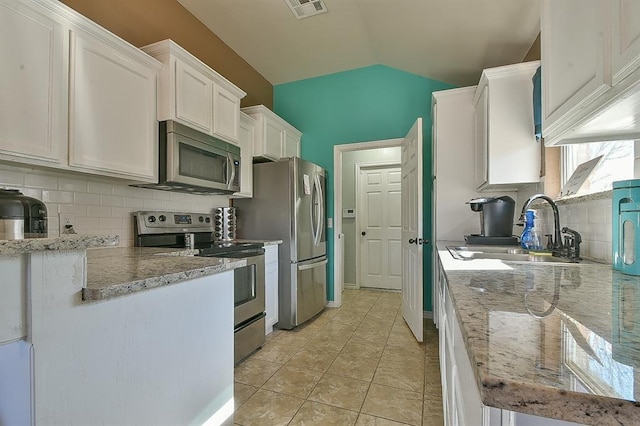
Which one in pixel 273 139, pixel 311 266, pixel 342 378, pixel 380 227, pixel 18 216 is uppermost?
pixel 273 139

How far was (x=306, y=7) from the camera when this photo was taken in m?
2.57

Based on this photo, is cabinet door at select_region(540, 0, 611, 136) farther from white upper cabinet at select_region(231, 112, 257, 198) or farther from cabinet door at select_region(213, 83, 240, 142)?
white upper cabinet at select_region(231, 112, 257, 198)

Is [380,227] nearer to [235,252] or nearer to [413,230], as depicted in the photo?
[413,230]

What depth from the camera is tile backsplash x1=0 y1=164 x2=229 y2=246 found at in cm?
152

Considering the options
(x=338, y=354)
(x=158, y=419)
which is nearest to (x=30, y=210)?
(x=158, y=419)

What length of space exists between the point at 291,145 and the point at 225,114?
1299mm

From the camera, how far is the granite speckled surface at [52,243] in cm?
61

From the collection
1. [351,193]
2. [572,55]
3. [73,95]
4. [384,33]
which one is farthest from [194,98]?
[351,193]

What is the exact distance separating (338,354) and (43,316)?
2.14 meters

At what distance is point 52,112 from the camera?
1.38m

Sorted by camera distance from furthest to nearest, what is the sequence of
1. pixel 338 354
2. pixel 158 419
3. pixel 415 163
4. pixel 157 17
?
1. pixel 415 163
2. pixel 338 354
3. pixel 157 17
4. pixel 158 419

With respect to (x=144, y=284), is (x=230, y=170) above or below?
above

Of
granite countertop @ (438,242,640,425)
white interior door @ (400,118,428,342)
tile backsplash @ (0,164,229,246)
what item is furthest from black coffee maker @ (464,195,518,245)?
tile backsplash @ (0,164,229,246)

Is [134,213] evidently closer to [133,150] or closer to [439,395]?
[133,150]
